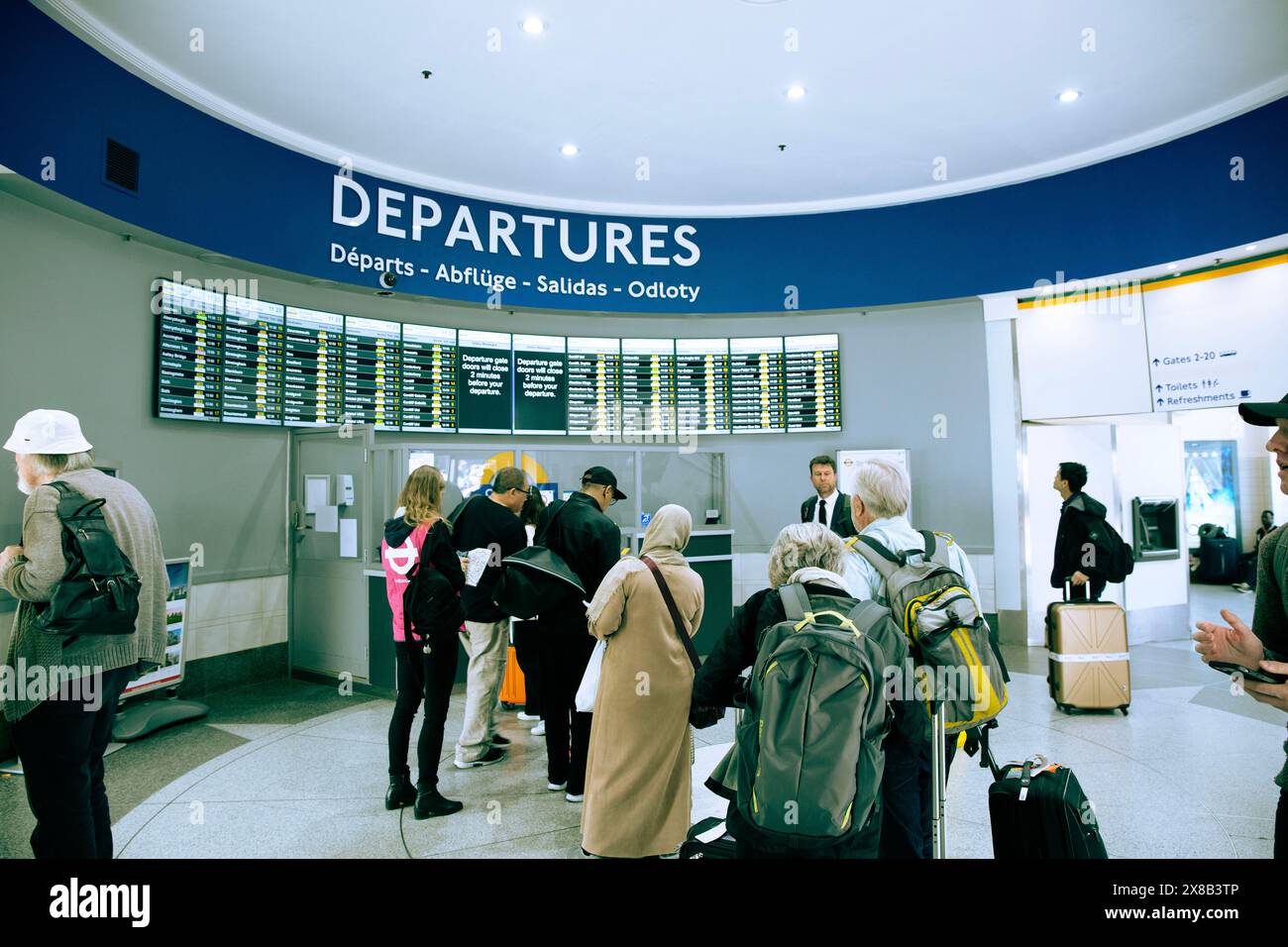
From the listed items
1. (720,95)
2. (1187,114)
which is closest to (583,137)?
(720,95)

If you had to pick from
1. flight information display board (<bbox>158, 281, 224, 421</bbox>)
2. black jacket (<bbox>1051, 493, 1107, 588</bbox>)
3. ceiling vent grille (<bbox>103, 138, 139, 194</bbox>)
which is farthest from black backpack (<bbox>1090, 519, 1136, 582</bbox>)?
ceiling vent grille (<bbox>103, 138, 139, 194</bbox>)

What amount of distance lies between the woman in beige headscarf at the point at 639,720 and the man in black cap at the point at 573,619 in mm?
578

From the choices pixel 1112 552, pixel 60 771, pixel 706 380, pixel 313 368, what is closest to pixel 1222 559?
pixel 1112 552

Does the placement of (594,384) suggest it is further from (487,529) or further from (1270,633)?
(1270,633)

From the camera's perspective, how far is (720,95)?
508 centimetres

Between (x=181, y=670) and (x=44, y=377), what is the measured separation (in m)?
2.01

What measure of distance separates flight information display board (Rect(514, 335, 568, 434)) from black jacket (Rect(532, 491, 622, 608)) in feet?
11.0

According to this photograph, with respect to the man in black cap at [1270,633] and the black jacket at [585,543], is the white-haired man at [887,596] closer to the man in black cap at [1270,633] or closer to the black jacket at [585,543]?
the man in black cap at [1270,633]

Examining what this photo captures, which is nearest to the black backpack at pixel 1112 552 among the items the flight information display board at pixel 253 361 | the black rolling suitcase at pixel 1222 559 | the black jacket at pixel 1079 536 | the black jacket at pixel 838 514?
the black jacket at pixel 1079 536

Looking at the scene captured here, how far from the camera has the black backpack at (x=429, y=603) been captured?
122 inches

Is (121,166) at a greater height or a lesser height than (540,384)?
greater

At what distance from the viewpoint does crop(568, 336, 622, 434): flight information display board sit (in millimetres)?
6664

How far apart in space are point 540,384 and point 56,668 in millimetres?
4689

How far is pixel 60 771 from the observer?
225 cm
